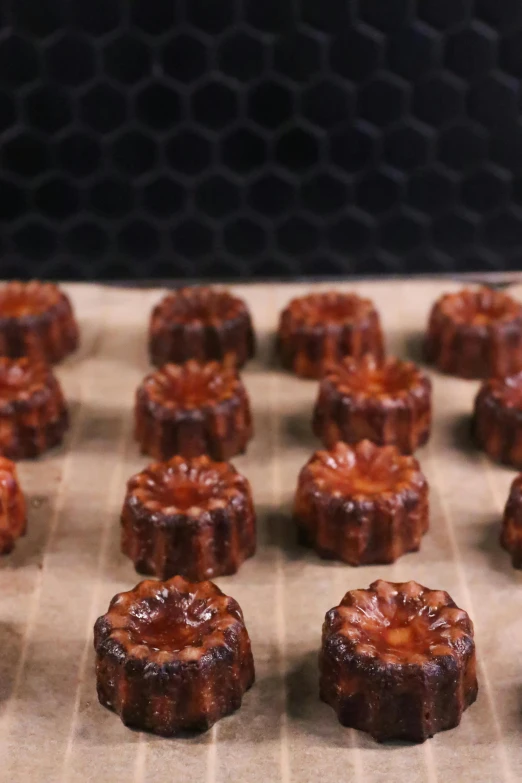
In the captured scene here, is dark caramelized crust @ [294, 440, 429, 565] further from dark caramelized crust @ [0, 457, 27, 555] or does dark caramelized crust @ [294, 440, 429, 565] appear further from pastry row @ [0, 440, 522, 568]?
dark caramelized crust @ [0, 457, 27, 555]

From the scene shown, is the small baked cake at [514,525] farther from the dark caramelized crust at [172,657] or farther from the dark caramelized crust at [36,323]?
the dark caramelized crust at [36,323]

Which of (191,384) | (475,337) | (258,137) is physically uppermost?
(258,137)

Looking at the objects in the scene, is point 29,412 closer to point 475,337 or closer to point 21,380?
point 21,380

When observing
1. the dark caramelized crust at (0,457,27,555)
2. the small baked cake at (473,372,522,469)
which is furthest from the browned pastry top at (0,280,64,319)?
the small baked cake at (473,372,522,469)

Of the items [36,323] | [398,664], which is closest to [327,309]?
[36,323]

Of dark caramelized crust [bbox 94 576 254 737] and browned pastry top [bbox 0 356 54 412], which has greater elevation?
browned pastry top [bbox 0 356 54 412]

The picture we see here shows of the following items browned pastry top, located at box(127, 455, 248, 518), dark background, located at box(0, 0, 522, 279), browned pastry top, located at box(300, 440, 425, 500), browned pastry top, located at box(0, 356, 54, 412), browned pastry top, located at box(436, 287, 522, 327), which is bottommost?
browned pastry top, located at box(127, 455, 248, 518)
